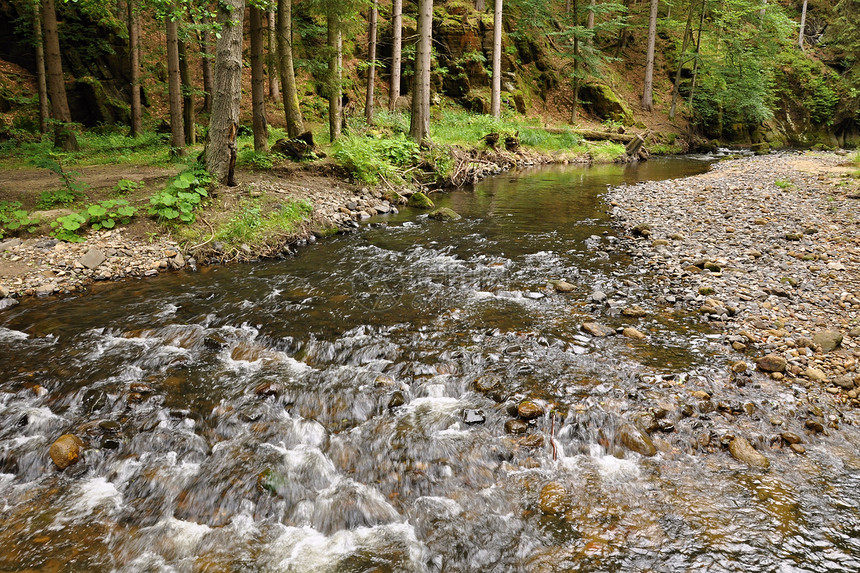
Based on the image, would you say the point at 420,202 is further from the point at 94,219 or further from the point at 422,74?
the point at 94,219

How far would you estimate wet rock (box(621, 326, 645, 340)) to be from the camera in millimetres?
5574

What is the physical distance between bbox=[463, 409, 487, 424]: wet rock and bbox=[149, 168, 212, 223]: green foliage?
6891mm

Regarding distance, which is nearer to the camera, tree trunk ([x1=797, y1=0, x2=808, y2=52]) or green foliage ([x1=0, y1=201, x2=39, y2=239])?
green foliage ([x1=0, y1=201, x2=39, y2=239])

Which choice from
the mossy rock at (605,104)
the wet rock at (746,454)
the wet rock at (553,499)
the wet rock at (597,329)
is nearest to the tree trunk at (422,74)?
the wet rock at (597,329)

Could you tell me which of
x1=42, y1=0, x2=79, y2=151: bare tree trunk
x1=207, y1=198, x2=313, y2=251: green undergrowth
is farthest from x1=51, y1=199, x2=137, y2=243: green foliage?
x1=42, y1=0, x2=79, y2=151: bare tree trunk

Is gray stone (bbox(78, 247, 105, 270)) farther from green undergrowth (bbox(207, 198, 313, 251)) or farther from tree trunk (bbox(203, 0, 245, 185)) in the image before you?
tree trunk (bbox(203, 0, 245, 185))

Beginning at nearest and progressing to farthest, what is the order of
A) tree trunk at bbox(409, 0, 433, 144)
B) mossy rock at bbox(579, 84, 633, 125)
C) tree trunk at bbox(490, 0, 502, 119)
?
tree trunk at bbox(409, 0, 433, 144)
tree trunk at bbox(490, 0, 502, 119)
mossy rock at bbox(579, 84, 633, 125)

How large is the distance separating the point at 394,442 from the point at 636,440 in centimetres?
205

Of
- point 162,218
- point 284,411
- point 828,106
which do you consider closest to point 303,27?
point 162,218

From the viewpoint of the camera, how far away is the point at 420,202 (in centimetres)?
1316

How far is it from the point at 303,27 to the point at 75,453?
15447mm

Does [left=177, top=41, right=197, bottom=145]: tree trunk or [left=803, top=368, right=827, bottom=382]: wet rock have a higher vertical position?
[left=177, top=41, right=197, bottom=145]: tree trunk

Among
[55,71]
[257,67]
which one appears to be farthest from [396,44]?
[55,71]

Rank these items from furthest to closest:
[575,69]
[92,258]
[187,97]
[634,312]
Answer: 1. [575,69]
2. [187,97]
3. [92,258]
4. [634,312]
